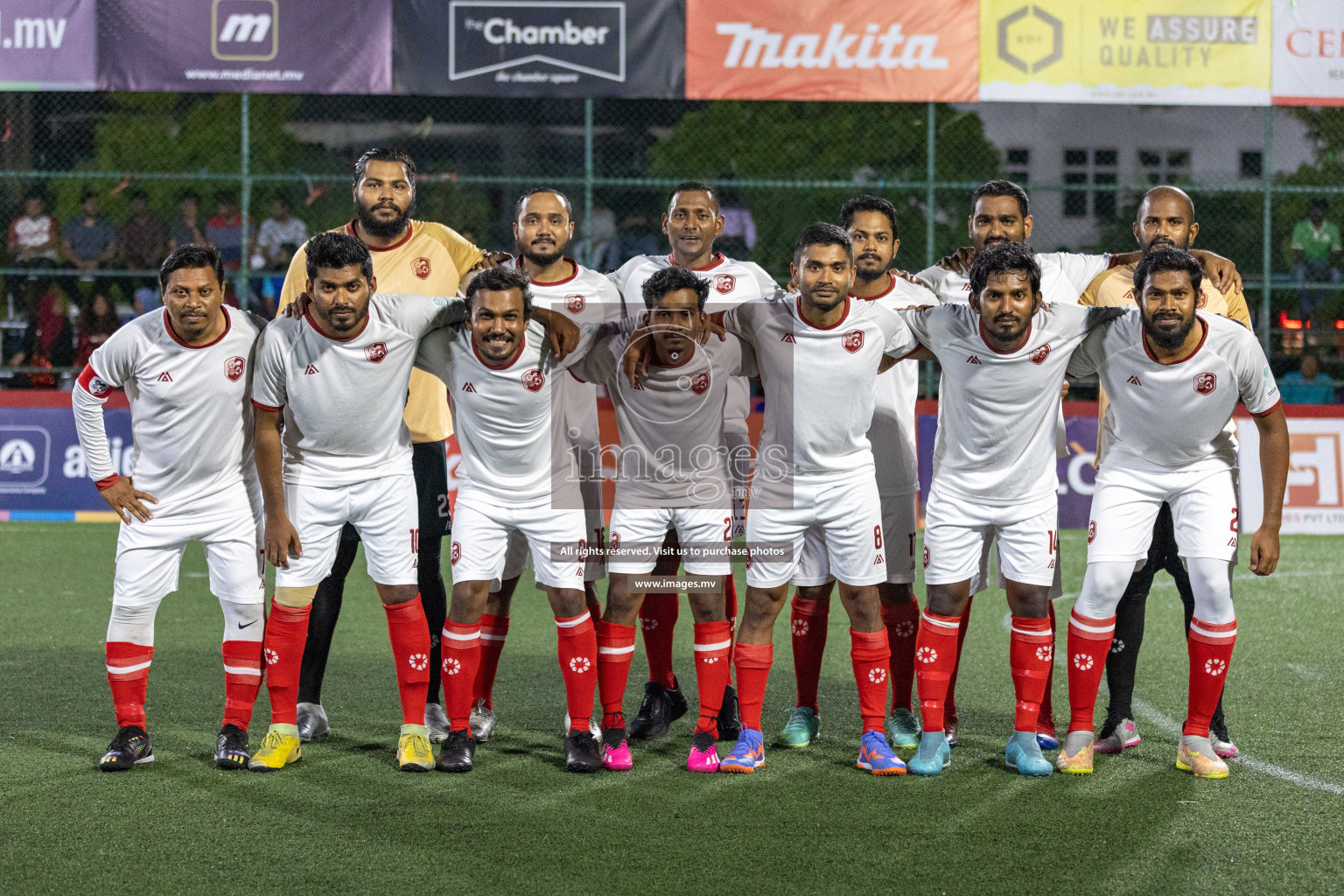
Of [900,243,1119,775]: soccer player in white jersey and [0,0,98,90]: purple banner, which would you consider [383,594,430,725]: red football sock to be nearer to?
[900,243,1119,775]: soccer player in white jersey

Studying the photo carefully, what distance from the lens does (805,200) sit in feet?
64.4

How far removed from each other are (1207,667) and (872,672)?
1149mm

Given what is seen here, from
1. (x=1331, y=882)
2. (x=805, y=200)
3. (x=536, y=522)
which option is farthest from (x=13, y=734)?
(x=805, y=200)

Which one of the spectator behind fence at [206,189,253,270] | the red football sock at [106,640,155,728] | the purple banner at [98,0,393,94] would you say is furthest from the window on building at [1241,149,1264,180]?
the red football sock at [106,640,155,728]

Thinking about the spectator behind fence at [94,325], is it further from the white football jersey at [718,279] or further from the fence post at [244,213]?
the white football jersey at [718,279]

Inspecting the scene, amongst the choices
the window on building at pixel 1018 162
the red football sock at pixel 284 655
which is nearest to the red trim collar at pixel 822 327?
the red football sock at pixel 284 655

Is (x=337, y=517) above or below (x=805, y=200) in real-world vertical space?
below

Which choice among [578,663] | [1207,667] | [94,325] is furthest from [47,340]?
[1207,667]

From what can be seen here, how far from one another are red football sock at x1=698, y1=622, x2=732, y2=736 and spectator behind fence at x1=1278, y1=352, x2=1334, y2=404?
1024 centimetres

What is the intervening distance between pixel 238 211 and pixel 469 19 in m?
3.50

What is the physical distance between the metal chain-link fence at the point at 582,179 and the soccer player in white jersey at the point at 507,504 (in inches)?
291

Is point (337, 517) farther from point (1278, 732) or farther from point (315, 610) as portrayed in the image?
point (1278, 732)

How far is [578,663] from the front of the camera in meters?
4.79

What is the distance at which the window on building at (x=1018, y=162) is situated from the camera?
25.7m
